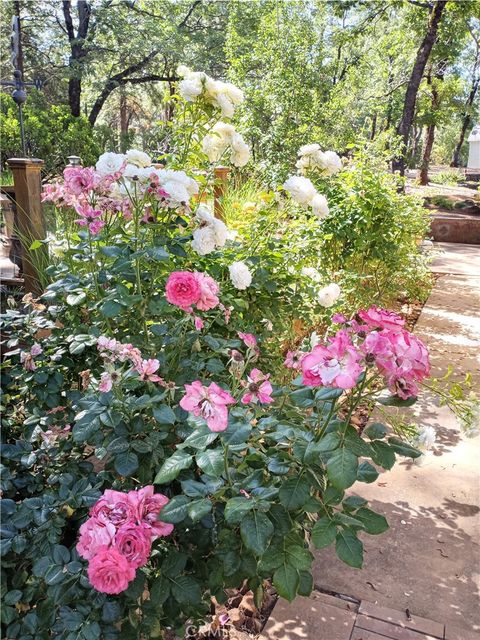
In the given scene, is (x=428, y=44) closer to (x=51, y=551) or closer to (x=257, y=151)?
(x=257, y=151)

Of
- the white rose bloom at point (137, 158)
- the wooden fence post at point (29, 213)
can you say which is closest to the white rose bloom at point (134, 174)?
the white rose bloom at point (137, 158)

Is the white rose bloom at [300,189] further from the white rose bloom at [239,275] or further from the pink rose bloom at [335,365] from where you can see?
the pink rose bloom at [335,365]

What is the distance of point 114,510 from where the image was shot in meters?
0.99

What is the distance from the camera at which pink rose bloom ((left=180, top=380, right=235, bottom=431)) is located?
99cm

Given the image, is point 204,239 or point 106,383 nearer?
point 106,383

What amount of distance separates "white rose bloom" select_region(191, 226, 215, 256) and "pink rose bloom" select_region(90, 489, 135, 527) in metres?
0.77

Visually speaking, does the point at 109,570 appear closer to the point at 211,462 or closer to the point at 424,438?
the point at 211,462

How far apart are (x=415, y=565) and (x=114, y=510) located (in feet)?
3.94

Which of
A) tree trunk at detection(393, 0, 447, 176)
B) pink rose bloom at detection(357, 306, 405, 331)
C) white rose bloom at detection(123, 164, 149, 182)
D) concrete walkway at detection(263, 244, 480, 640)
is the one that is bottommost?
concrete walkway at detection(263, 244, 480, 640)

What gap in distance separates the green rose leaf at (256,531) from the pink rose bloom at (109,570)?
0.20m

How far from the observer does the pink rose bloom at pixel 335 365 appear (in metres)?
0.93

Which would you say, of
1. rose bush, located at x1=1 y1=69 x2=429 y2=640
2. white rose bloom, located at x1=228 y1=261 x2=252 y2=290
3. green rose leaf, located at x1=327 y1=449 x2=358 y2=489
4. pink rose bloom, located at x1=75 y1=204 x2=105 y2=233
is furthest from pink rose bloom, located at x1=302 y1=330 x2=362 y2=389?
pink rose bloom, located at x1=75 y1=204 x2=105 y2=233

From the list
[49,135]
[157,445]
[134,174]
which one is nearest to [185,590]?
[157,445]

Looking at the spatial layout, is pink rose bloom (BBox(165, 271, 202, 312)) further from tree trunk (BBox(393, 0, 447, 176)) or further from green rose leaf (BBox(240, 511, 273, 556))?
tree trunk (BBox(393, 0, 447, 176))
